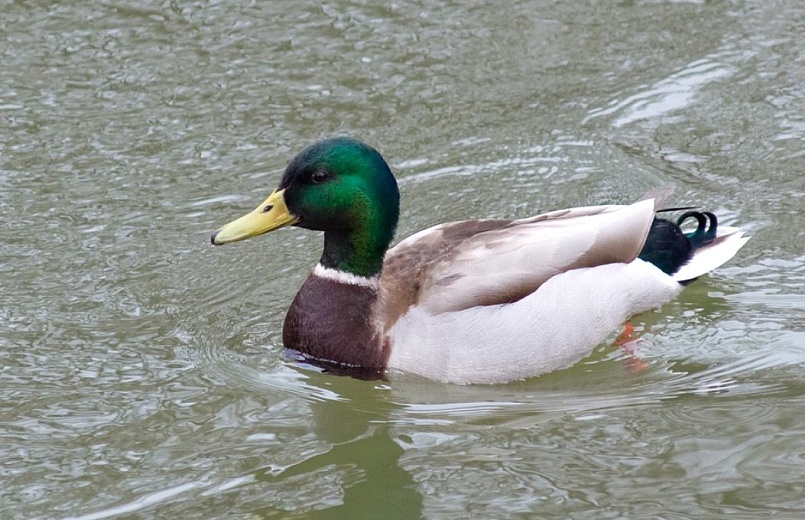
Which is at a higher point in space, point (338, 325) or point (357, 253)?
point (357, 253)

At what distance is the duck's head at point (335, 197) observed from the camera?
6.45m

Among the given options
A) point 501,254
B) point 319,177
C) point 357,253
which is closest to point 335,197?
point 319,177

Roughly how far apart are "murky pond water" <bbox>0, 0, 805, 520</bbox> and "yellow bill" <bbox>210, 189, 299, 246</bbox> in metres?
0.71

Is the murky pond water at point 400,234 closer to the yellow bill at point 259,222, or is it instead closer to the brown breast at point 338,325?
the brown breast at point 338,325

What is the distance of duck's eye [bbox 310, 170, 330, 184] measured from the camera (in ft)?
21.2

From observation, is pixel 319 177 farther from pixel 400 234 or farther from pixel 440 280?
pixel 400 234

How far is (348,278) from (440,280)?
0.47 metres

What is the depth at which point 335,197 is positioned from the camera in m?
6.51

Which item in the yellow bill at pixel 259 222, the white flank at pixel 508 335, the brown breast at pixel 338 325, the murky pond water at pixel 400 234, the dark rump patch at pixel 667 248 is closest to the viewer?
the murky pond water at pixel 400 234

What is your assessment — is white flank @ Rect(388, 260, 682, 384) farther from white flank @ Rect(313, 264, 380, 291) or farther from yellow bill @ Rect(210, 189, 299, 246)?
yellow bill @ Rect(210, 189, 299, 246)

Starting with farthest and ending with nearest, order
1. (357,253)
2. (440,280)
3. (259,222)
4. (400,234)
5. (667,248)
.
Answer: (400,234) → (667,248) → (357,253) → (440,280) → (259,222)

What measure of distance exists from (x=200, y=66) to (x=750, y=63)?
3829 mm

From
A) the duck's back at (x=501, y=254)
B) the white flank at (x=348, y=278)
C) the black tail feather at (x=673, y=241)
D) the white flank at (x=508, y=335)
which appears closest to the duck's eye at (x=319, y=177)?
the white flank at (x=348, y=278)

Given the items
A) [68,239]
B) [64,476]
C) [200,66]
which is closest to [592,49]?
[200,66]
